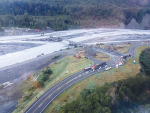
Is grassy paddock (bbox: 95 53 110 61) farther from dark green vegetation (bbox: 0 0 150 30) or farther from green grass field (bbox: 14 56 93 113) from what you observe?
dark green vegetation (bbox: 0 0 150 30)

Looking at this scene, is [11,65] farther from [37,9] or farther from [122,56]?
[37,9]

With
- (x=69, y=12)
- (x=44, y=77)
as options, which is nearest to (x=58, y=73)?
(x=44, y=77)

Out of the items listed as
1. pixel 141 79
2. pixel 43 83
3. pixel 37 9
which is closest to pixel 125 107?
pixel 141 79

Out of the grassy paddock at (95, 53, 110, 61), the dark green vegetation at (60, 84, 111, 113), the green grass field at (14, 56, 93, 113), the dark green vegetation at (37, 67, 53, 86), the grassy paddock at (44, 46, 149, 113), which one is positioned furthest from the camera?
the grassy paddock at (95, 53, 110, 61)

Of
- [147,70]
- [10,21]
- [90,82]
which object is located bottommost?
[90,82]

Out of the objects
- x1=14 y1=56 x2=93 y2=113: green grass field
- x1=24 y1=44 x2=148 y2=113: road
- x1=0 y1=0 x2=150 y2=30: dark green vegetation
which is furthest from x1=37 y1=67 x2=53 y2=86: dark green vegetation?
x1=0 y1=0 x2=150 y2=30: dark green vegetation

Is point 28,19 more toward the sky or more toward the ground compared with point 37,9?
more toward the ground
